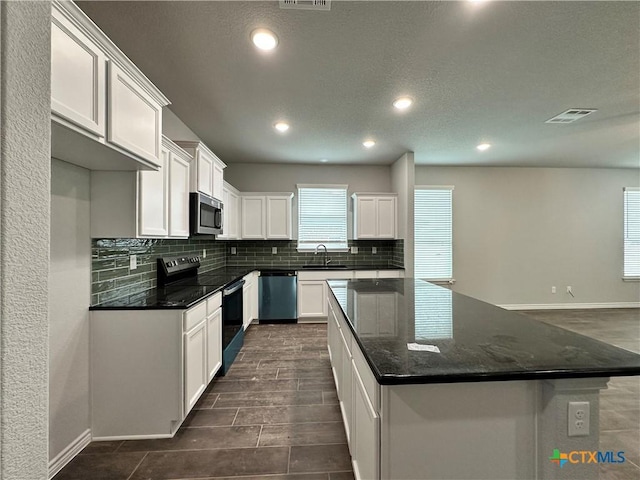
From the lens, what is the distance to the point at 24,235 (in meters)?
0.68

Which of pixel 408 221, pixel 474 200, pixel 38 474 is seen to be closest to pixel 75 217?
pixel 38 474

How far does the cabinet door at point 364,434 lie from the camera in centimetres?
98

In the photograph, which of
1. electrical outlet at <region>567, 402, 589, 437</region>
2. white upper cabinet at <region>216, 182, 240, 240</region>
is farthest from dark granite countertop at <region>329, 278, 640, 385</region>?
white upper cabinet at <region>216, 182, 240, 240</region>

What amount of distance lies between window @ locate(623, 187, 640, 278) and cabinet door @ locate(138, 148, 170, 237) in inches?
321

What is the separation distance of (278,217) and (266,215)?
215 millimetres

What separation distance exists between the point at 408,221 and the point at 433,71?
2545 millimetres

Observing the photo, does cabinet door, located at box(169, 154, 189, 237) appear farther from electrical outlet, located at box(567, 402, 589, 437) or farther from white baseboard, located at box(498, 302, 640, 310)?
white baseboard, located at box(498, 302, 640, 310)

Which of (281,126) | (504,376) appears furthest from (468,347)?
(281,126)

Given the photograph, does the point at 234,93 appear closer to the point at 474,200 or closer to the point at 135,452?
the point at 135,452

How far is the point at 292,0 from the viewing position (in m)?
1.60

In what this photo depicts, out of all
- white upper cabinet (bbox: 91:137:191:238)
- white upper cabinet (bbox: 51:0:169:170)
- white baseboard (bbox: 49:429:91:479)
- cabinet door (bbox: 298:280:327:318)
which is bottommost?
white baseboard (bbox: 49:429:91:479)

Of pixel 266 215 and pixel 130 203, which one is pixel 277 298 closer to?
pixel 266 215

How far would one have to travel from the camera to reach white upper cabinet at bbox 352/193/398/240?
4.94 metres

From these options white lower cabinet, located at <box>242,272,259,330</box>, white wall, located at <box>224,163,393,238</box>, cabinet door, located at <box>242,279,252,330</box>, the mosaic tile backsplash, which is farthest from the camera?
white wall, located at <box>224,163,393,238</box>
